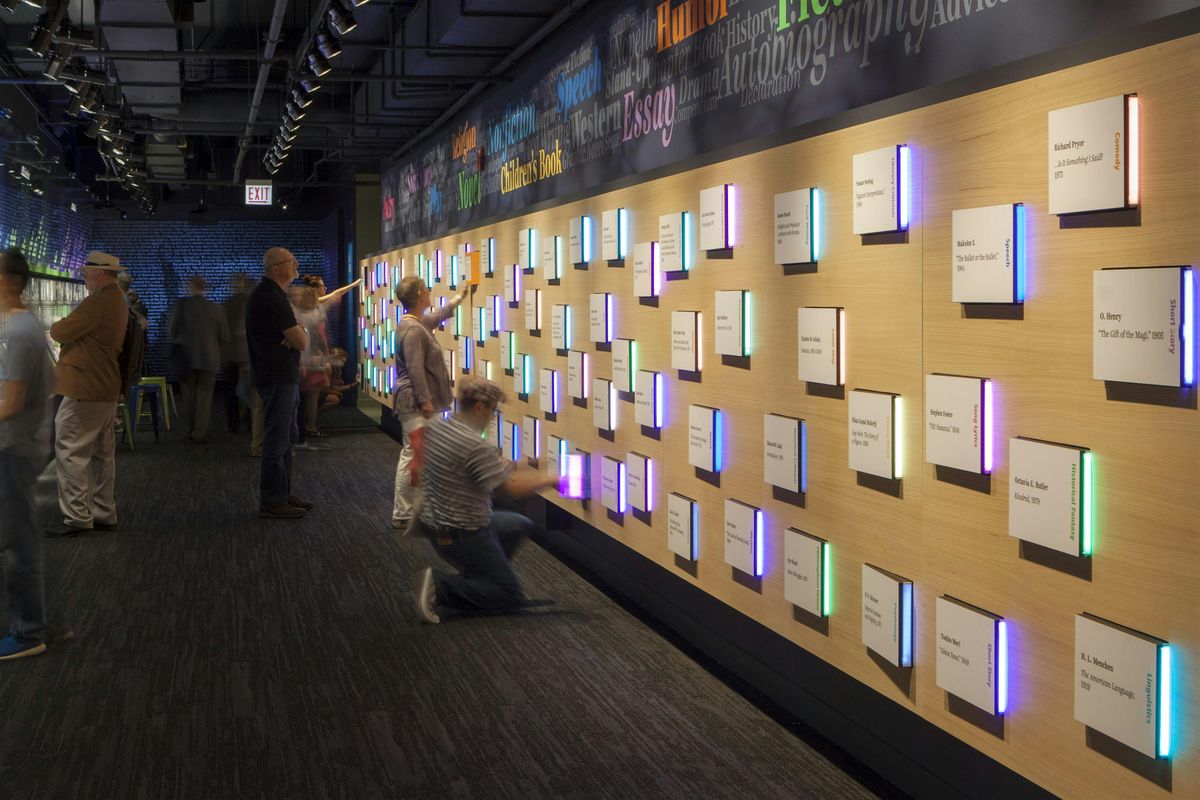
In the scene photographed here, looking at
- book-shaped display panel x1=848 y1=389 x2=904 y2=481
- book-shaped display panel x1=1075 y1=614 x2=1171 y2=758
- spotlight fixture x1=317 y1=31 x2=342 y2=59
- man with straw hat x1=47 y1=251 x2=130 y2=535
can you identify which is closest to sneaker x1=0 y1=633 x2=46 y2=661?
man with straw hat x1=47 y1=251 x2=130 y2=535

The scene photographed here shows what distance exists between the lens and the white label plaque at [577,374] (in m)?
6.67

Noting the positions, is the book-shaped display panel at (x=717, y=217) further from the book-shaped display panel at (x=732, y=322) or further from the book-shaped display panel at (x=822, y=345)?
the book-shaped display panel at (x=822, y=345)

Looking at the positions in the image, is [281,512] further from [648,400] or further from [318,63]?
[648,400]

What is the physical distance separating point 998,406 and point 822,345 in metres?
0.95

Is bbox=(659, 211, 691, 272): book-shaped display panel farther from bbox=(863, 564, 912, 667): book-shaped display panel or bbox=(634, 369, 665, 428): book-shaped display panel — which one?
bbox=(863, 564, 912, 667): book-shaped display panel

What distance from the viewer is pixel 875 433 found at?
3650 millimetres

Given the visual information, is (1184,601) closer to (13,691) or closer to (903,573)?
(903,573)

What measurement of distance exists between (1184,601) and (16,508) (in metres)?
4.13

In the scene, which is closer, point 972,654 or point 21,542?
point 972,654

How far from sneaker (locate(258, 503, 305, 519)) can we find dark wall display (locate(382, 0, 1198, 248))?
2680mm

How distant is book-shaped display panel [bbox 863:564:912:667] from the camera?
3.52 m

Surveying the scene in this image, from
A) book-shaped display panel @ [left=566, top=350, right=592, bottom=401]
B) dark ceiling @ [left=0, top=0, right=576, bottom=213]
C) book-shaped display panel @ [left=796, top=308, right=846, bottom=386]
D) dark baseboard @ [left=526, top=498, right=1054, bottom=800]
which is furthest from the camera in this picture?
dark ceiling @ [left=0, top=0, right=576, bottom=213]

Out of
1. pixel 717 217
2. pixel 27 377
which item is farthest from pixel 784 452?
pixel 27 377

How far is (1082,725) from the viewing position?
280 centimetres
